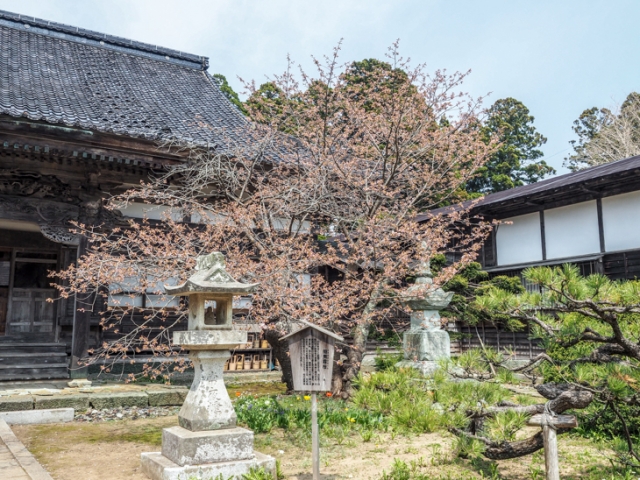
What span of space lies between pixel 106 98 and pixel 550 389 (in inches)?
460

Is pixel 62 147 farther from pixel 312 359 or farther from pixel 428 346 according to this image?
pixel 428 346

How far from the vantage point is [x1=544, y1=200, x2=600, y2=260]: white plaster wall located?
15.4 meters

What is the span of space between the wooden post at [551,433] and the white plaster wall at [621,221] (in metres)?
11.7

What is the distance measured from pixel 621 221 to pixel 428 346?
26.1ft

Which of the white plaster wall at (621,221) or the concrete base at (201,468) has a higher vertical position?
the white plaster wall at (621,221)

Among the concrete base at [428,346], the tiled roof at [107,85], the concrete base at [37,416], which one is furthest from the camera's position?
the tiled roof at [107,85]

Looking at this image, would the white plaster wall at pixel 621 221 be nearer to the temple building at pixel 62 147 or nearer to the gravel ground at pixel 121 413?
the temple building at pixel 62 147

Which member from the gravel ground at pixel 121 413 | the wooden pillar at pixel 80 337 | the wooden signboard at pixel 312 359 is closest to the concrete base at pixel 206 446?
the wooden signboard at pixel 312 359

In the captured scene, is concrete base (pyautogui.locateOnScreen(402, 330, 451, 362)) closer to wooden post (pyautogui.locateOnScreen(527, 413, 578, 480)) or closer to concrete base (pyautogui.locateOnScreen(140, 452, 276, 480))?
concrete base (pyautogui.locateOnScreen(140, 452, 276, 480))

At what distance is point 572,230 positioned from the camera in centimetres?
1599

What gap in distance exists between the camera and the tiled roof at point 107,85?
10609 mm

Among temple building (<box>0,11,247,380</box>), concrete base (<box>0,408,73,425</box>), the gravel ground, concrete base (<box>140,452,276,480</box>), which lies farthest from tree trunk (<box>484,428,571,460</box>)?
temple building (<box>0,11,247,380</box>)

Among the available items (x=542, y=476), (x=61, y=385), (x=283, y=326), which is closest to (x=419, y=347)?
(x=283, y=326)

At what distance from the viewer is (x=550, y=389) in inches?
192
